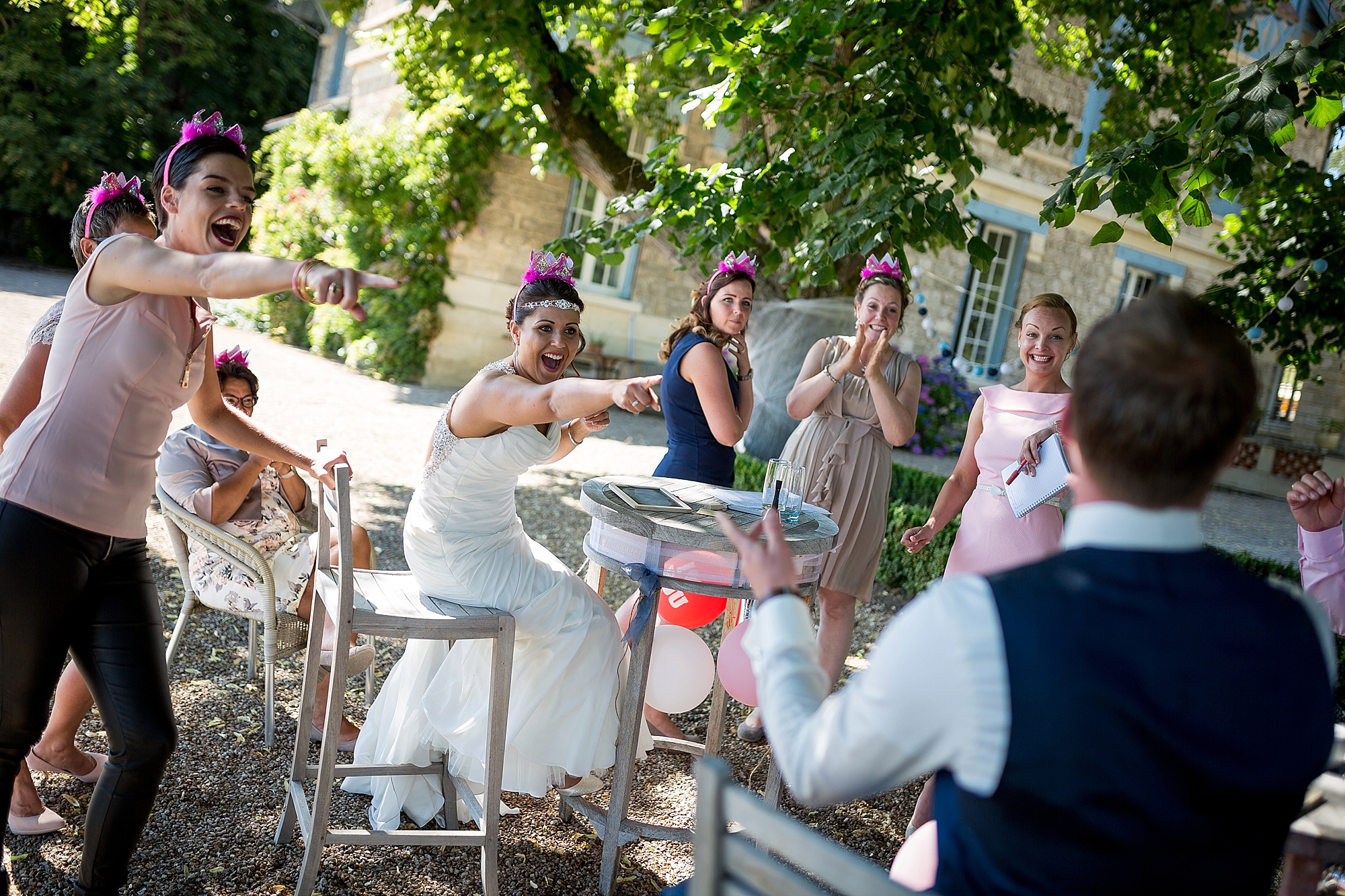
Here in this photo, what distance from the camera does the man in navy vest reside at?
3.52 feet

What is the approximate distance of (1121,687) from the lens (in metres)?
1.07

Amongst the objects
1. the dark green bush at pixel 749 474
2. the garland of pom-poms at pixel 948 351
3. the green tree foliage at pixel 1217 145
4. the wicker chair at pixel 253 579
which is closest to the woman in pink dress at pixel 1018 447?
the green tree foliage at pixel 1217 145

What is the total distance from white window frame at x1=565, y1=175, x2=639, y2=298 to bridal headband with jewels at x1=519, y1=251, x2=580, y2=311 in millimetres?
11174

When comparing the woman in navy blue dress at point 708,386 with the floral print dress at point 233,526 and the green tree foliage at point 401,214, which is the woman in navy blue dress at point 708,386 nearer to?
the floral print dress at point 233,526

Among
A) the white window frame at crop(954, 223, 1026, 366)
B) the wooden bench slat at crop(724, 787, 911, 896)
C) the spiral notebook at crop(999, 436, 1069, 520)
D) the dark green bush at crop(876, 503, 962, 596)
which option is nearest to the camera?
the wooden bench slat at crop(724, 787, 911, 896)

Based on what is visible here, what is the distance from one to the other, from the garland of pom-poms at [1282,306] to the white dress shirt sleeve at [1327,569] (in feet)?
16.2

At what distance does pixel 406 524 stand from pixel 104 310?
43.1 inches

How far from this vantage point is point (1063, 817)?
108cm

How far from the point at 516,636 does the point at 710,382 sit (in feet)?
4.37

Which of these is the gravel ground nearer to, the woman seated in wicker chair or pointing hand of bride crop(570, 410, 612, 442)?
the woman seated in wicker chair

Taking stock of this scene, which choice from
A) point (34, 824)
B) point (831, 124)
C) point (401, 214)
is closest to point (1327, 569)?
point (34, 824)

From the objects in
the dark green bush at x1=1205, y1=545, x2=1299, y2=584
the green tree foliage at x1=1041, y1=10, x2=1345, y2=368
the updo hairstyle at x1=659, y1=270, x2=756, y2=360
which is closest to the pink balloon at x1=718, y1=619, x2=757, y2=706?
the updo hairstyle at x1=659, y1=270, x2=756, y2=360

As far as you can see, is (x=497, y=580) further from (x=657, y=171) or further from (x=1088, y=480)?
(x=657, y=171)

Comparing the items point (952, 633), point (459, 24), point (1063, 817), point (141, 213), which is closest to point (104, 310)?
point (141, 213)
